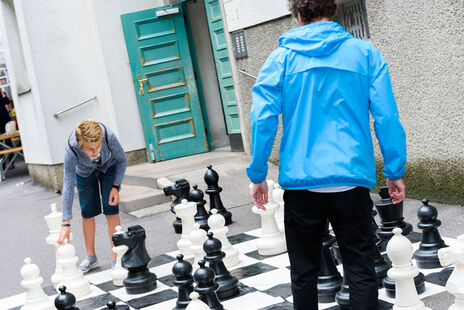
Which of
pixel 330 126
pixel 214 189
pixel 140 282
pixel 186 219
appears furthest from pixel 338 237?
pixel 214 189

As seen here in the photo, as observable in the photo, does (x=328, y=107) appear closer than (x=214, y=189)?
Yes

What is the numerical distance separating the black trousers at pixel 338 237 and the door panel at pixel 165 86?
6802mm

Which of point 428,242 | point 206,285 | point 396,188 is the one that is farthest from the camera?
point 428,242

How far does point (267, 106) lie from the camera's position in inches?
95.8

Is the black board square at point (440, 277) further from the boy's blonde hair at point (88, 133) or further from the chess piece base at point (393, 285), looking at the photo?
the boy's blonde hair at point (88, 133)

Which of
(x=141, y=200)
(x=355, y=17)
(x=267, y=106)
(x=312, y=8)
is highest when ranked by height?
(x=355, y=17)

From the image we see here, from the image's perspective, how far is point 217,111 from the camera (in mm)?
9719

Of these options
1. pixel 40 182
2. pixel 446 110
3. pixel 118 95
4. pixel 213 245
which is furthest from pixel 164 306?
pixel 40 182

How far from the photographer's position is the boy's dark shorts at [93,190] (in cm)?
465

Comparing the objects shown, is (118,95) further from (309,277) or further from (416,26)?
(309,277)

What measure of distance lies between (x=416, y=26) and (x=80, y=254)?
3216mm

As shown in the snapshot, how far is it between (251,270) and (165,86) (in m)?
5.69

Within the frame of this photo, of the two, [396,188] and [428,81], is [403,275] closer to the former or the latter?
[396,188]

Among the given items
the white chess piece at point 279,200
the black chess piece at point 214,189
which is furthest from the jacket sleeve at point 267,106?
the black chess piece at point 214,189
